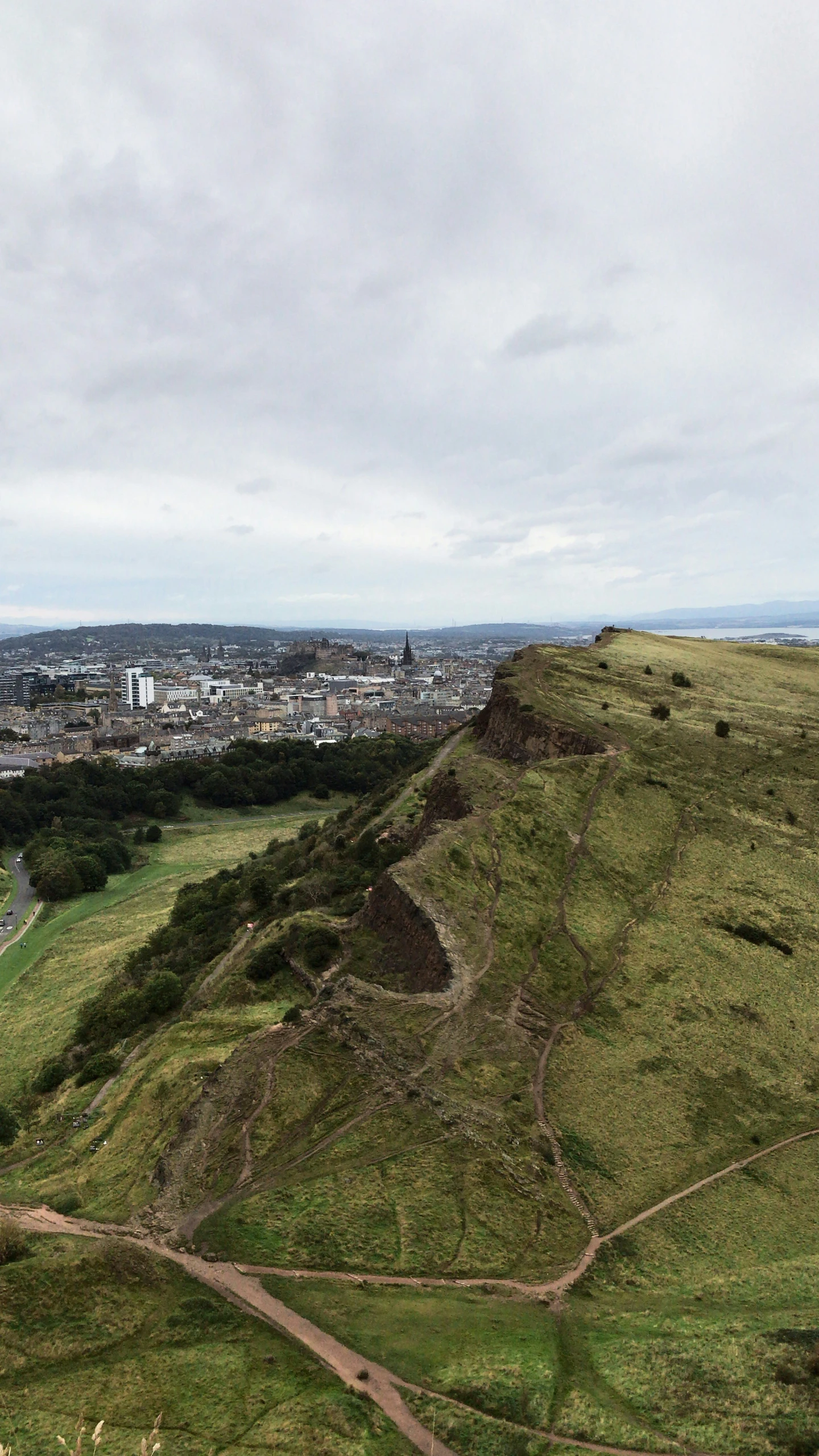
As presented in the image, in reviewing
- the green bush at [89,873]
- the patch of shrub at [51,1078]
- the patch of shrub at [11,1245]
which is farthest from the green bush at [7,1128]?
the green bush at [89,873]

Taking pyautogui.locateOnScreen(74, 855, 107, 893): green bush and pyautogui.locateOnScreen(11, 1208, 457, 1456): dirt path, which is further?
pyautogui.locateOnScreen(74, 855, 107, 893): green bush

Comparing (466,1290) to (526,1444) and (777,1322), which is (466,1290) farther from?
(777,1322)

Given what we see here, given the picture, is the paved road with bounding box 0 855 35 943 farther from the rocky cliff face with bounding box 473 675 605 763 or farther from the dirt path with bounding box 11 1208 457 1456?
the dirt path with bounding box 11 1208 457 1456

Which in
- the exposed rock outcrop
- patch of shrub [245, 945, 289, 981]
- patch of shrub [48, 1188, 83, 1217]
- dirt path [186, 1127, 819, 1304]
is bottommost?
patch of shrub [48, 1188, 83, 1217]

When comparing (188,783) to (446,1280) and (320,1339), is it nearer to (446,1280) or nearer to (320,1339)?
(446,1280)

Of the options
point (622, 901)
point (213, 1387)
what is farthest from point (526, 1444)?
point (622, 901)

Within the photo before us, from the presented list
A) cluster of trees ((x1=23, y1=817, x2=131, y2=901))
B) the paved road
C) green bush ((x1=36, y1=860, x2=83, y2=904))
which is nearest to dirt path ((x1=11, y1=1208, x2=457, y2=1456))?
the paved road
